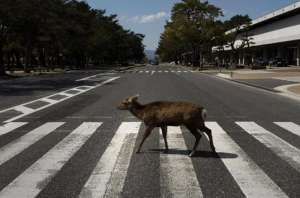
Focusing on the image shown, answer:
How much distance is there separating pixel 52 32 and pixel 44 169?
5479cm

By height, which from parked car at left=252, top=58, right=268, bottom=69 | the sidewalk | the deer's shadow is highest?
the deer's shadow

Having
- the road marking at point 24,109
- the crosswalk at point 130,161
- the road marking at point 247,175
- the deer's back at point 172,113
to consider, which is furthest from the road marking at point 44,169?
the road marking at point 24,109

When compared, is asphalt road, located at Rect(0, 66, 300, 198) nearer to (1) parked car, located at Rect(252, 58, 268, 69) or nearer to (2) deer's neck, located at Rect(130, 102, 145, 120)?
(2) deer's neck, located at Rect(130, 102, 145, 120)

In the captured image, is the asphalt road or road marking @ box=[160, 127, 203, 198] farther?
the asphalt road

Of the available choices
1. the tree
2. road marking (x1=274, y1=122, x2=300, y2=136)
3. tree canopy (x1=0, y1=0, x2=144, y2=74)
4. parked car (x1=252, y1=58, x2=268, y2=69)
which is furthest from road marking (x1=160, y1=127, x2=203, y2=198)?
the tree

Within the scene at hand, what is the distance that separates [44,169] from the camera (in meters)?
7.58

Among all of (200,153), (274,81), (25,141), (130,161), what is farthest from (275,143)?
(274,81)

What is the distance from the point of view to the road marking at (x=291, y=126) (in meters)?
11.5

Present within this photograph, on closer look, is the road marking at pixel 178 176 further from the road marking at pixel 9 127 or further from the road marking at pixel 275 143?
the road marking at pixel 9 127

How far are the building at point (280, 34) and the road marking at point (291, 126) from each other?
5855 centimetres

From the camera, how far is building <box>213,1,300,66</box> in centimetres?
7300

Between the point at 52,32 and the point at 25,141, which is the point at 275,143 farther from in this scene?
the point at 52,32

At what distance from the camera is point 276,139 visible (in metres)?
10.3

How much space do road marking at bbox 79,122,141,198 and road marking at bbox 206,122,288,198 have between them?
1573mm
